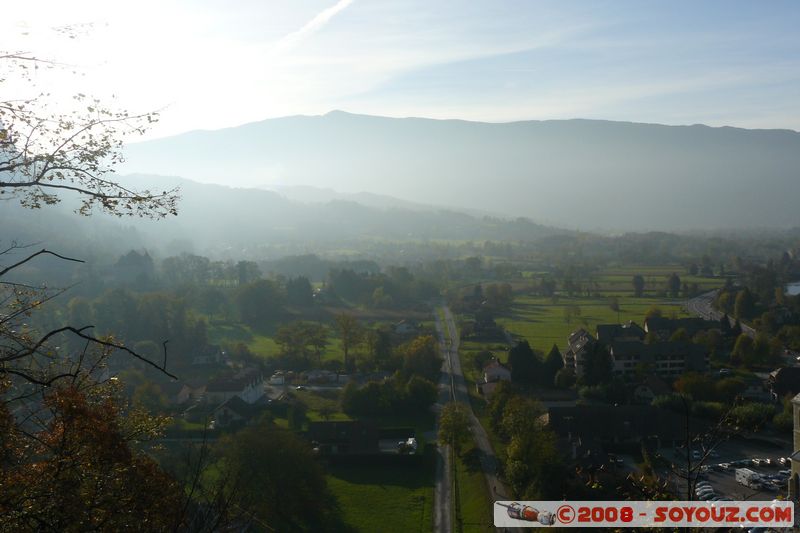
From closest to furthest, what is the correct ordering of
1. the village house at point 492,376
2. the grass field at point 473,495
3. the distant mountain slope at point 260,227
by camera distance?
1. the grass field at point 473,495
2. the village house at point 492,376
3. the distant mountain slope at point 260,227

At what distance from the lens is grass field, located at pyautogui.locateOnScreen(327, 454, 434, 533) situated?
34.4ft

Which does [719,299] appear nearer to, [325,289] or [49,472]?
[325,289]

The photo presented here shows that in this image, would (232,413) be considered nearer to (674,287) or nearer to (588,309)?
(588,309)

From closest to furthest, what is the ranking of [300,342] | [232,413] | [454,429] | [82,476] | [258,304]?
[82,476] → [454,429] → [232,413] → [300,342] → [258,304]

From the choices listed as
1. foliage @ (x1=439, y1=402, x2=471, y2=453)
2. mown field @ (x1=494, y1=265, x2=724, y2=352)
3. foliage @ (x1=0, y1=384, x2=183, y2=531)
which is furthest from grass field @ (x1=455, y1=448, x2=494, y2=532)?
mown field @ (x1=494, y1=265, x2=724, y2=352)

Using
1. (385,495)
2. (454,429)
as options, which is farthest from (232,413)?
(454,429)

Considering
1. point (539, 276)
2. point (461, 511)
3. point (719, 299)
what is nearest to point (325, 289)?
point (539, 276)

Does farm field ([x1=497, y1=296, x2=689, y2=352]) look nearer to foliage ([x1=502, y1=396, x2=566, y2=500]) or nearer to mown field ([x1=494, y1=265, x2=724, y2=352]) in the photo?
mown field ([x1=494, y1=265, x2=724, y2=352])

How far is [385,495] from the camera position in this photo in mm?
11875

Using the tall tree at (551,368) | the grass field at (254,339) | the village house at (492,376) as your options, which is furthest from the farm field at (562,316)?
the grass field at (254,339)

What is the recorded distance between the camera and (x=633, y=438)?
14.0 meters

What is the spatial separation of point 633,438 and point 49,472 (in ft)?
43.7

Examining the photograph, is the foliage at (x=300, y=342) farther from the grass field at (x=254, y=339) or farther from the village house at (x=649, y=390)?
the village house at (x=649, y=390)

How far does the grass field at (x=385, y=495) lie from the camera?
34.4 ft
